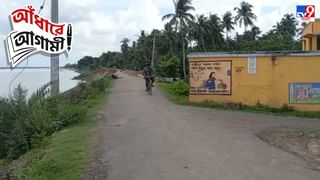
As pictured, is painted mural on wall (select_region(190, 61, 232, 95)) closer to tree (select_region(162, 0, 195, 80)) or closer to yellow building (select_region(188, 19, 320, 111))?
yellow building (select_region(188, 19, 320, 111))

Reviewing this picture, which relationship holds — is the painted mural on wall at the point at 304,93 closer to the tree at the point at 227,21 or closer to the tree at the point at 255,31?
the tree at the point at 227,21

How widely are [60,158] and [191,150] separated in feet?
8.92

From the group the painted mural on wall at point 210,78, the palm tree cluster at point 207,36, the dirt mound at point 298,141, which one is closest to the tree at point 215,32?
the palm tree cluster at point 207,36

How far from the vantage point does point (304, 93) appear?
2155 cm

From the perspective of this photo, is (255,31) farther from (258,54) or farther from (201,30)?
(258,54)

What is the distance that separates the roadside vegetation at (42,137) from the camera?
958 cm

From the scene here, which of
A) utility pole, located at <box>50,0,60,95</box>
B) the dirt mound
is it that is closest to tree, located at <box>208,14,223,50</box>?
utility pole, located at <box>50,0,60,95</box>

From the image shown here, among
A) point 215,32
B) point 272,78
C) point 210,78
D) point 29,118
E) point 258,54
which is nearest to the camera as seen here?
point 29,118

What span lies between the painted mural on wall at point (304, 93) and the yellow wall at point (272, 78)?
16 centimetres

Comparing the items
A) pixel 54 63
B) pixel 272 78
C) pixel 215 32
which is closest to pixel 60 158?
pixel 54 63

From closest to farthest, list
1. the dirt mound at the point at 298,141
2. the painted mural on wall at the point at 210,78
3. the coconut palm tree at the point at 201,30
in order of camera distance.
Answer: the dirt mound at the point at 298,141 → the painted mural on wall at the point at 210,78 → the coconut palm tree at the point at 201,30

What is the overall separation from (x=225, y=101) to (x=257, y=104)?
147cm

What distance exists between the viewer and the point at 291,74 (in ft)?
71.3

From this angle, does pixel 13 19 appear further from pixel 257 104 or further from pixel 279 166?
pixel 257 104
